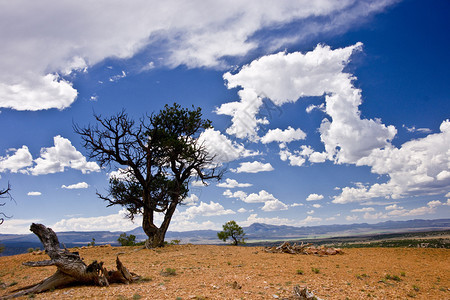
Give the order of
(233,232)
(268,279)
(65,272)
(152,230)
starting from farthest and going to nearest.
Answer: (233,232) → (152,230) → (268,279) → (65,272)

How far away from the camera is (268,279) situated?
11836mm

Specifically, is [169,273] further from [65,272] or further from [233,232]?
[233,232]

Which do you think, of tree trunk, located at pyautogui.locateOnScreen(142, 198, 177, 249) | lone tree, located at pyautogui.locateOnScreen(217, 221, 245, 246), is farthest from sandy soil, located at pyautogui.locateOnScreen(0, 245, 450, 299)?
lone tree, located at pyautogui.locateOnScreen(217, 221, 245, 246)

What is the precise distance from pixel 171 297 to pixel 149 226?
1719 cm

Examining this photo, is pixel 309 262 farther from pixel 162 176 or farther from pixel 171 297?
pixel 162 176

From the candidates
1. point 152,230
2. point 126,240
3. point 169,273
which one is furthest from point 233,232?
point 169,273

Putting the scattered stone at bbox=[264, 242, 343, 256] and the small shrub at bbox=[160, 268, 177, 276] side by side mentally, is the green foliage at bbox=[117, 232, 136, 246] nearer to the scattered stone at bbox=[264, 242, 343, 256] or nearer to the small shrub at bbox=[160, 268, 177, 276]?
the scattered stone at bbox=[264, 242, 343, 256]

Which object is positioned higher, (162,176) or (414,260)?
(162,176)

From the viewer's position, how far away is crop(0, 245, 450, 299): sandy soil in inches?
373

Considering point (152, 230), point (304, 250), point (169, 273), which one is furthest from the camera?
point (152, 230)

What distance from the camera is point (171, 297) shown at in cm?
876

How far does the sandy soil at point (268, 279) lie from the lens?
947 centimetres

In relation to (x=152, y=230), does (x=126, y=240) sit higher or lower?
lower

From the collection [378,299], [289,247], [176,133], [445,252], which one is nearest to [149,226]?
[176,133]
